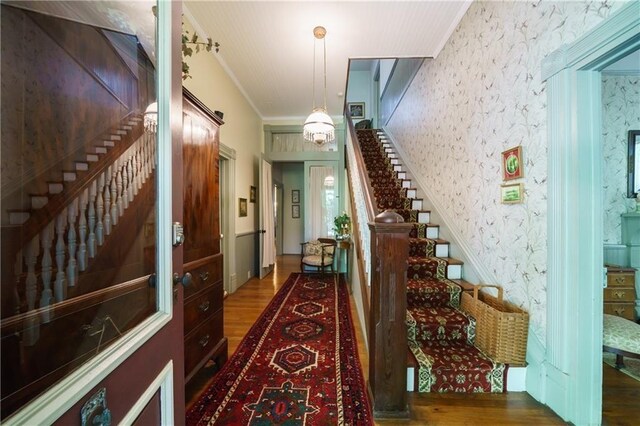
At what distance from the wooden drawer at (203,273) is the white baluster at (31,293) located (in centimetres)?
80

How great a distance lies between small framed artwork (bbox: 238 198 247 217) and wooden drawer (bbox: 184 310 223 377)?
2247mm

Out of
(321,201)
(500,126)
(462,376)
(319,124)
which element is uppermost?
(319,124)

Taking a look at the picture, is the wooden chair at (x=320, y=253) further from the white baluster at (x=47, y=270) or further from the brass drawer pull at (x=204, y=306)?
the white baluster at (x=47, y=270)

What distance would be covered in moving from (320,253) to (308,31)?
351 cm

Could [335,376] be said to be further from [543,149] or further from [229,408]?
[543,149]

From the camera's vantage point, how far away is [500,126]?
1.96m

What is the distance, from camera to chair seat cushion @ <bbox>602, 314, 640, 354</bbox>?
151 cm

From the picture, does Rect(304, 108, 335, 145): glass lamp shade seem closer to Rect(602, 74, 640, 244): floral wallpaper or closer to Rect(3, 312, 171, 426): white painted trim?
Rect(602, 74, 640, 244): floral wallpaper

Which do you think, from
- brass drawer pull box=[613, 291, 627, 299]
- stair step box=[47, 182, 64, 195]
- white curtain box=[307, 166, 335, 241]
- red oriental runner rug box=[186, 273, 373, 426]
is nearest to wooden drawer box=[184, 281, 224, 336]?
red oriental runner rug box=[186, 273, 373, 426]

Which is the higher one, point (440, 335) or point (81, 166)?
point (81, 166)

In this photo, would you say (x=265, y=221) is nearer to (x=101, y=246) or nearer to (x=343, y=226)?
(x=343, y=226)

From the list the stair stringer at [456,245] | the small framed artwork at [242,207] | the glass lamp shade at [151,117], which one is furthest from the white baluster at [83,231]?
the small framed artwork at [242,207]

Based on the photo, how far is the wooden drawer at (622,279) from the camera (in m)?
2.29

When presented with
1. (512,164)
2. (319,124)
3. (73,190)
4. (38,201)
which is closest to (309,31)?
(319,124)
